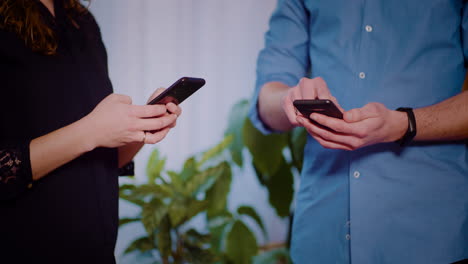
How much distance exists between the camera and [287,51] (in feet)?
3.51

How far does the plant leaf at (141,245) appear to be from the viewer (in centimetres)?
171

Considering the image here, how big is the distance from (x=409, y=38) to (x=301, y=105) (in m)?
0.43

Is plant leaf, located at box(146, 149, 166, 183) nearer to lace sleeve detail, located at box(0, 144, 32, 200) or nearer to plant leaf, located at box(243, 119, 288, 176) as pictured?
plant leaf, located at box(243, 119, 288, 176)

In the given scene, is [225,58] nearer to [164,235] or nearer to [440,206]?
[164,235]

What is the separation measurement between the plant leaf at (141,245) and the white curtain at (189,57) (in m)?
0.33

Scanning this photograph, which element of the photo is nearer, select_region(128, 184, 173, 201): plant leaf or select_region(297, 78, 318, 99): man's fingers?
select_region(297, 78, 318, 99): man's fingers

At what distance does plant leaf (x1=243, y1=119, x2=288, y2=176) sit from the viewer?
1.76 meters

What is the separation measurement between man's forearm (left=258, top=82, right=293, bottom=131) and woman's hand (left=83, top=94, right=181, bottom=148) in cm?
40

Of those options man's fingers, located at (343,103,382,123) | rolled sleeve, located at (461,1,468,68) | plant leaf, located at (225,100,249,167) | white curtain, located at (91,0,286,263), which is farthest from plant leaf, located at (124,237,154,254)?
rolled sleeve, located at (461,1,468,68)

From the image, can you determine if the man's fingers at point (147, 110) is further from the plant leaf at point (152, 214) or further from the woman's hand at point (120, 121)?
the plant leaf at point (152, 214)

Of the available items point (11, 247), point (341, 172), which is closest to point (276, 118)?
point (341, 172)

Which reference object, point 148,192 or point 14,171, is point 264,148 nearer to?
point 148,192

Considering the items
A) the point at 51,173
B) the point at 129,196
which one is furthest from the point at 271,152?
the point at 51,173

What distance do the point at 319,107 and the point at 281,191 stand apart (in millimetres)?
1287
